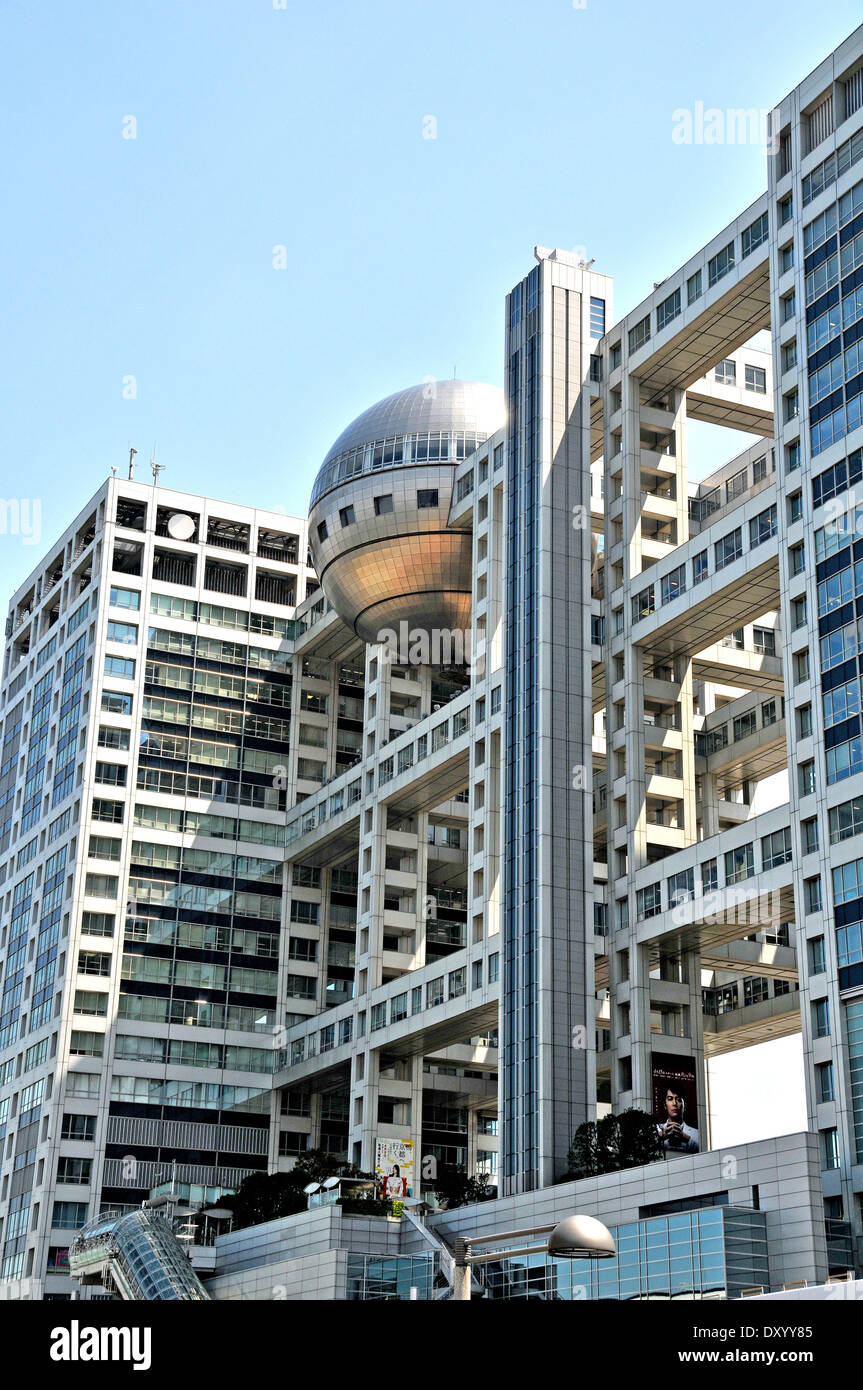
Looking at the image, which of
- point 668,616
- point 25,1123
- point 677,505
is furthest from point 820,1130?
point 25,1123

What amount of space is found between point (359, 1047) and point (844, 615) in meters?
45.0

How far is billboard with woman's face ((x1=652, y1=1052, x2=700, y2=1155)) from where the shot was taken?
233 feet

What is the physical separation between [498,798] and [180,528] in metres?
42.6

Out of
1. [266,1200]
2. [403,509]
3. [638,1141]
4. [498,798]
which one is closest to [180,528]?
[403,509]

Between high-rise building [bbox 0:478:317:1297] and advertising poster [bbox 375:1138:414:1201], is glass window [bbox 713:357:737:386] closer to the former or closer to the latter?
advertising poster [bbox 375:1138:414:1201]

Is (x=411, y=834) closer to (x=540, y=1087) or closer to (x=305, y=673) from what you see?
(x=305, y=673)

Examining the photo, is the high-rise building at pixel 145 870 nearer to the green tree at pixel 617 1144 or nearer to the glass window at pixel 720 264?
the green tree at pixel 617 1144

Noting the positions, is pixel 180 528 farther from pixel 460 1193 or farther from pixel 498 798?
pixel 460 1193

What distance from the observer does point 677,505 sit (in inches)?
3324

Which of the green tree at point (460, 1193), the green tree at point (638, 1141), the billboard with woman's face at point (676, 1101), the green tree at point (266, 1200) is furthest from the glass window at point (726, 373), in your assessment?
the green tree at point (266, 1200)

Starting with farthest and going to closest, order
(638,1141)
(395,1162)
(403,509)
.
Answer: (403,509), (395,1162), (638,1141)

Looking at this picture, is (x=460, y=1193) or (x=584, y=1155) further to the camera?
(x=460, y=1193)

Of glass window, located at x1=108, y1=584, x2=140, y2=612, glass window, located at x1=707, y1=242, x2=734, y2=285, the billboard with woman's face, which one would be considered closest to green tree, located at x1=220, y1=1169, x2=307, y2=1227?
the billboard with woman's face

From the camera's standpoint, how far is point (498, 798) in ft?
283
